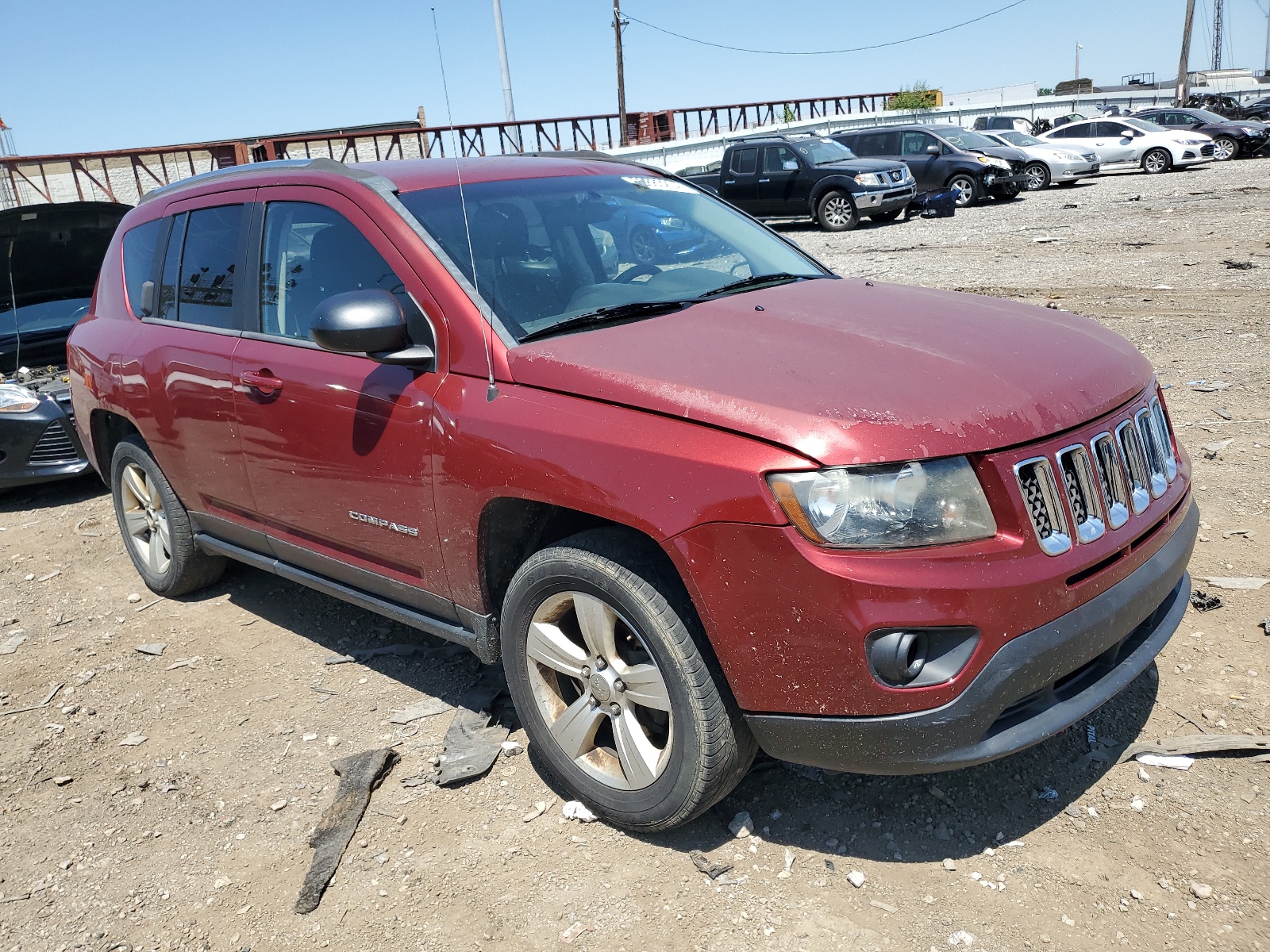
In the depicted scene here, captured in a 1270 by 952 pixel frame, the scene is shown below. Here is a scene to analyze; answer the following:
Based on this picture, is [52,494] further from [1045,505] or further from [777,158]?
[777,158]

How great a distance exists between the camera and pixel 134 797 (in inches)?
135

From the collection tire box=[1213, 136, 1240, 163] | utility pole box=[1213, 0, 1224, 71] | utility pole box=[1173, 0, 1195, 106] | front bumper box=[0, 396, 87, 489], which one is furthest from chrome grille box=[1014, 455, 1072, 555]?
utility pole box=[1213, 0, 1224, 71]

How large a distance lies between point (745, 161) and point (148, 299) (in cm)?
1637

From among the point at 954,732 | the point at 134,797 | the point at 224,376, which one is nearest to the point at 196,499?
the point at 224,376

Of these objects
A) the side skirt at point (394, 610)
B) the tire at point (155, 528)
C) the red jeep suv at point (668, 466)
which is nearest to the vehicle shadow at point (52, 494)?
the tire at point (155, 528)

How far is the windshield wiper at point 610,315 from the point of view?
305cm

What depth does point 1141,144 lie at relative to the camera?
25094 millimetres

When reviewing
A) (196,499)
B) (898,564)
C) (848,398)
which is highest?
(848,398)

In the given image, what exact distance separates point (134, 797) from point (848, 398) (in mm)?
2783

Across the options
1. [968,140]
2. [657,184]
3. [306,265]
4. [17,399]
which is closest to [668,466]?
[306,265]

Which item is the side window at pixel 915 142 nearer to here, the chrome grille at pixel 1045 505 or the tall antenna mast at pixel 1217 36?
the chrome grille at pixel 1045 505

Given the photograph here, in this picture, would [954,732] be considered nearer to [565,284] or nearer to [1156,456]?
[1156,456]

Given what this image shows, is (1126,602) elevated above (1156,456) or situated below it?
below

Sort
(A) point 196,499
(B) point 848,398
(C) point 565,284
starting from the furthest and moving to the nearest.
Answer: (A) point 196,499 → (C) point 565,284 → (B) point 848,398
